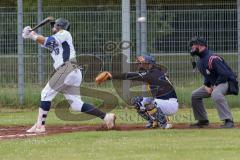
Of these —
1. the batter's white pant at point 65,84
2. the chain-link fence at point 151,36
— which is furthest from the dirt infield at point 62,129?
the chain-link fence at point 151,36

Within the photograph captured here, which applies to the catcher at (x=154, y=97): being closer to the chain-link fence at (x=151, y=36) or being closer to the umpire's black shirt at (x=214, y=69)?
the umpire's black shirt at (x=214, y=69)

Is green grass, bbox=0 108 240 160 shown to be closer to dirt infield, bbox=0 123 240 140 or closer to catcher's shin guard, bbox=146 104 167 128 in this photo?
catcher's shin guard, bbox=146 104 167 128

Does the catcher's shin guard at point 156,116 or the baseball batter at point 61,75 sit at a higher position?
the baseball batter at point 61,75

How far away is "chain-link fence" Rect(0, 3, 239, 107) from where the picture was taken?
19.3 m

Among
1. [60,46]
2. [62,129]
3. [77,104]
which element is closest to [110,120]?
[77,104]

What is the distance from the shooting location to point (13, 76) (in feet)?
64.8

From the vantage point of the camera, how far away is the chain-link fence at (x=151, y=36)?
19344 millimetres

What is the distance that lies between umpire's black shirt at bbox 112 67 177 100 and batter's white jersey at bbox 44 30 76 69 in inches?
37.0

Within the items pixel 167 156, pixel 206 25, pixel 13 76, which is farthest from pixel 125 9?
pixel 167 156

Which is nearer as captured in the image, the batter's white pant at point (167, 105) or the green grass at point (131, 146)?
the green grass at point (131, 146)

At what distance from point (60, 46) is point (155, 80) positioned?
181cm

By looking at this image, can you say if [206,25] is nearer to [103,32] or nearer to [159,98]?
A: [103,32]

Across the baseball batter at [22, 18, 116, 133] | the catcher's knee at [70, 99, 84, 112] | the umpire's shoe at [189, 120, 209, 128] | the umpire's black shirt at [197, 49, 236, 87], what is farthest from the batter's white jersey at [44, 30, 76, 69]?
the umpire's shoe at [189, 120, 209, 128]

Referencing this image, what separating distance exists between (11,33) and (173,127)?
7412mm
